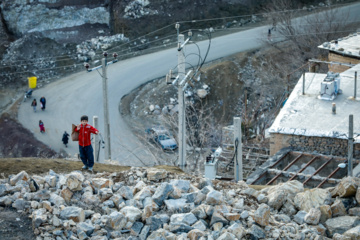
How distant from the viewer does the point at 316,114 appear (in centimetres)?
2106

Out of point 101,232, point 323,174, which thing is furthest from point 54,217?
point 323,174

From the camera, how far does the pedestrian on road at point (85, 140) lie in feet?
40.7

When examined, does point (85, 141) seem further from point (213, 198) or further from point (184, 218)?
point (184, 218)

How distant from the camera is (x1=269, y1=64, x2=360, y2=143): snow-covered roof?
1975 cm

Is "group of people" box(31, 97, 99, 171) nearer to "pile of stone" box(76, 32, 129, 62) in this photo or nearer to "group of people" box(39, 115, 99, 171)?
"group of people" box(39, 115, 99, 171)

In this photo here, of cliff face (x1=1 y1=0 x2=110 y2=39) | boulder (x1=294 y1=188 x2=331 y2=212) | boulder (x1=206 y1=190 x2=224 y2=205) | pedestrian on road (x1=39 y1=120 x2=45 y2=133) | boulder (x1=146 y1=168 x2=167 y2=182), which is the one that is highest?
cliff face (x1=1 y1=0 x2=110 y2=39)

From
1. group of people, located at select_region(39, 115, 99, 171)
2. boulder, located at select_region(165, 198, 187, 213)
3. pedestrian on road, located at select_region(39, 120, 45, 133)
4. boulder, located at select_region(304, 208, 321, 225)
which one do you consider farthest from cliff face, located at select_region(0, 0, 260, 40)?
boulder, located at select_region(304, 208, 321, 225)

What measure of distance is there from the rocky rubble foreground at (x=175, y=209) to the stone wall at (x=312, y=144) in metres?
8.23

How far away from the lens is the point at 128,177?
11555mm

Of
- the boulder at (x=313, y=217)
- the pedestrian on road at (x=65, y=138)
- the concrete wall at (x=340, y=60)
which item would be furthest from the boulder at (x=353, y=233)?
the pedestrian on road at (x=65, y=138)

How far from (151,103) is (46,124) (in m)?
5.75

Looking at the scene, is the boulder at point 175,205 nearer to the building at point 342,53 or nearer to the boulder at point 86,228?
the boulder at point 86,228

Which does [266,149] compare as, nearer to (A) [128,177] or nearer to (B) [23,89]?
(A) [128,177]

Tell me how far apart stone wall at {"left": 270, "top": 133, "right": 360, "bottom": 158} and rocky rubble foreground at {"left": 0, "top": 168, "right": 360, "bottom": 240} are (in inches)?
324
